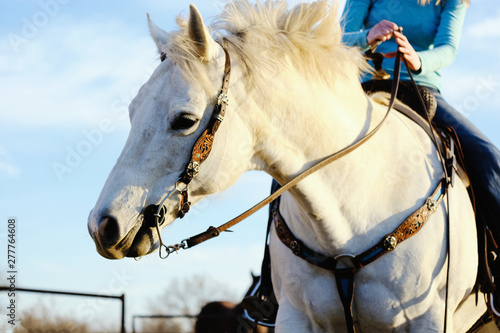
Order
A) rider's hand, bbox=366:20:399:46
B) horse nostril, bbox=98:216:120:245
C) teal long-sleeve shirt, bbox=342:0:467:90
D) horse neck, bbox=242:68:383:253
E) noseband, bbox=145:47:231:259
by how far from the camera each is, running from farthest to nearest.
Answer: teal long-sleeve shirt, bbox=342:0:467:90 → rider's hand, bbox=366:20:399:46 → horse neck, bbox=242:68:383:253 → noseband, bbox=145:47:231:259 → horse nostril, bbox=98:216:120:245

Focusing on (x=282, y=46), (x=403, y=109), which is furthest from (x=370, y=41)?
(x=282, y=46)

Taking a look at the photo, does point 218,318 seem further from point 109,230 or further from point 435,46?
point 109,230

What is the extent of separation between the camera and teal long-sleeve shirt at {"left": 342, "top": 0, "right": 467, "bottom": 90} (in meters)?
3.87

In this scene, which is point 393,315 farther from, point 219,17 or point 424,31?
point 424,31

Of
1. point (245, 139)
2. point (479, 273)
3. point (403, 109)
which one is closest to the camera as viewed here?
point (245, 139)

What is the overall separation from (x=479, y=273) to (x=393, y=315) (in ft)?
2.54

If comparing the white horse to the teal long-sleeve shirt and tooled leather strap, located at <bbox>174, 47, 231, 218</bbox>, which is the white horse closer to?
tooled leather strap, located at <bbox>174, 47, 231, 218</bbox>

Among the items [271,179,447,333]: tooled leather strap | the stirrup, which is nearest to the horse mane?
[271,179,447,333]: tooled leather strap

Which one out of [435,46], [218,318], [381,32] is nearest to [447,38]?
[435,46]

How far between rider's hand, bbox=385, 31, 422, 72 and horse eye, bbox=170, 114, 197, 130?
1498mm

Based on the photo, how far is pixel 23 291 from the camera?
243 inches

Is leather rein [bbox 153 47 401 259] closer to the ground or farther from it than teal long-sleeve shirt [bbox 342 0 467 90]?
closer to the ground

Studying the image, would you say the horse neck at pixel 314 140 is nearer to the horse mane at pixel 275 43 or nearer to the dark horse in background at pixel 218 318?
the horse mane at pixel 275 43

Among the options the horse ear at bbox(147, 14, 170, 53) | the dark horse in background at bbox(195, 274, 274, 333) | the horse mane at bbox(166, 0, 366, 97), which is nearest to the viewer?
the horse mane at bbox(166, 0, 366, 97)
